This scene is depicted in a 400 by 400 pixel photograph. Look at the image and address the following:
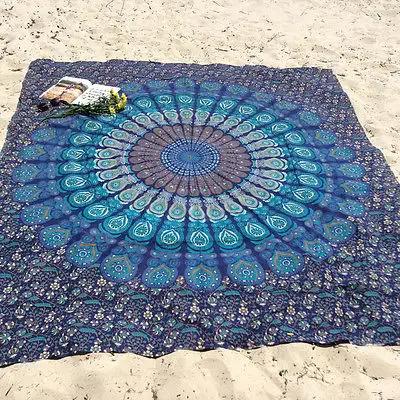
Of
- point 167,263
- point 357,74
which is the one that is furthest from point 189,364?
point 357,74

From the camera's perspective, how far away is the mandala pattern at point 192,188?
3766mm

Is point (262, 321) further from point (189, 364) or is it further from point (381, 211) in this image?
point (381, 211)

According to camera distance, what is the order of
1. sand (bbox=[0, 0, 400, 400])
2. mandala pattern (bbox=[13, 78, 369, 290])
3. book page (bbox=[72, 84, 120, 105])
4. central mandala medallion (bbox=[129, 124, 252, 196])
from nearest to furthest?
sand (bbox=[0, 0, 400, 400]) < mandala pattern (bbox=[13, 78, 369, 290]) < central mandala medallion (bbox=[129, 124, 252, 196]) < book page (bbox=[72, 84, 120, 105])

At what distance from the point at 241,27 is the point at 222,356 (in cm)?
532

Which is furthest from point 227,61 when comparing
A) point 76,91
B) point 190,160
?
point 190,160

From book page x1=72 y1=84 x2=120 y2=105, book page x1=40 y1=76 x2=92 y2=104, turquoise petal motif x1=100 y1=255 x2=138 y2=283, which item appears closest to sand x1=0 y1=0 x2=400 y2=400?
book page x1=40 y1=76 x2=92 y2=104

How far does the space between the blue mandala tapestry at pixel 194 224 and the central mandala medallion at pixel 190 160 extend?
0.05 ft

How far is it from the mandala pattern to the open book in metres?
0.26

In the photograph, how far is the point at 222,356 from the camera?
3160 mm

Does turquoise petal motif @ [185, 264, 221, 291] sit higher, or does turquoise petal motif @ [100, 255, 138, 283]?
turquoise petal motif @ [185, 264, 221, 291]

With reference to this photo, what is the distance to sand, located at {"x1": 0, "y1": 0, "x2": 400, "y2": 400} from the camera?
9.85 ft

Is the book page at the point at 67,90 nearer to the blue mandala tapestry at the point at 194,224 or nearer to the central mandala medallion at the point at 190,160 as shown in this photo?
the blue mandala tapestry at the point at 194,224

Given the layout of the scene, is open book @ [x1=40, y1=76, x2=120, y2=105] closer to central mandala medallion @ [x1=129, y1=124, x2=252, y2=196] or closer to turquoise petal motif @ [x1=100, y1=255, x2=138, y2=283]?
central mandala medallion @ [x1=129, y1=124, x2=252, y2=196]

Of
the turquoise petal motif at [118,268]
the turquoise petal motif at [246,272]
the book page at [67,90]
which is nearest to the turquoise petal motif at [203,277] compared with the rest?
the turquoise petal motif at [246,272]
